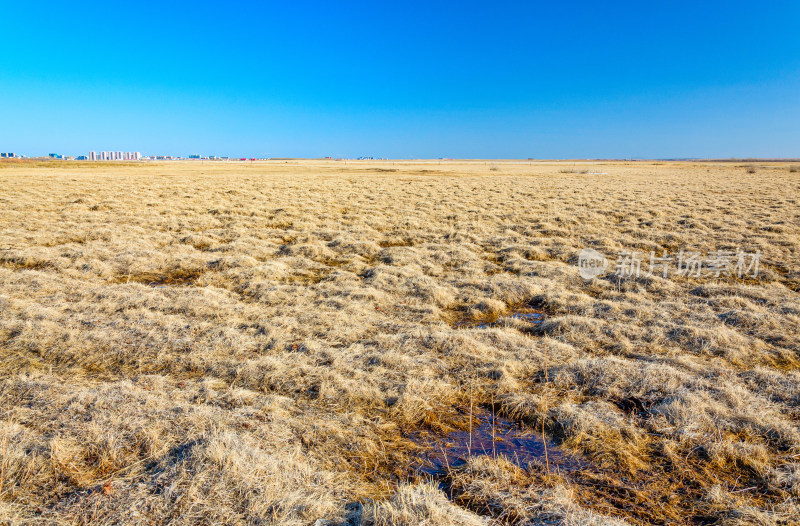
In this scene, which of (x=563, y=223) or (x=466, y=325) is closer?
(x=466, y=325)

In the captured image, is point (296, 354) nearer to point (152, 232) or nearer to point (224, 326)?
point (224, 326)

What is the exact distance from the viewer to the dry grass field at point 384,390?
12.2 ft

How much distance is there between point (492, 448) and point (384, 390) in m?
1.65

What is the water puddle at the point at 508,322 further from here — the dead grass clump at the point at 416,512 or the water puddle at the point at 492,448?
the dead grass clump at the point at 416,512

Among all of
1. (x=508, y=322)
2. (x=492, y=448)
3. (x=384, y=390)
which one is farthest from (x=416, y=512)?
(x=508, y=322)

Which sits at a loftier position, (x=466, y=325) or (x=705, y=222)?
(x=705, y=222)

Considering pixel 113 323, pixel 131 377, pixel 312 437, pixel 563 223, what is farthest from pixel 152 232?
pixel 563 223

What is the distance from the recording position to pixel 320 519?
138 inches

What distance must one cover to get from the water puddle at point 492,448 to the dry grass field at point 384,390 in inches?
1.6

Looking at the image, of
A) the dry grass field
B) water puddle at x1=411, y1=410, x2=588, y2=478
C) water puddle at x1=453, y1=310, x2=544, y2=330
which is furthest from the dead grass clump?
water puddle at x1=453, y1=310, x2=544, y2=330

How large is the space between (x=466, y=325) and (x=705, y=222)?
1872 centimetres

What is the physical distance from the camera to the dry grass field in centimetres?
373

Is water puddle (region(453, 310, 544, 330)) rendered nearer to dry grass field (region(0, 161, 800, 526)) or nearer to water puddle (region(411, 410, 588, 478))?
dry grass field (region(0, 161, 800, 526))

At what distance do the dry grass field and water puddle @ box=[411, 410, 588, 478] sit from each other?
0.04 m
